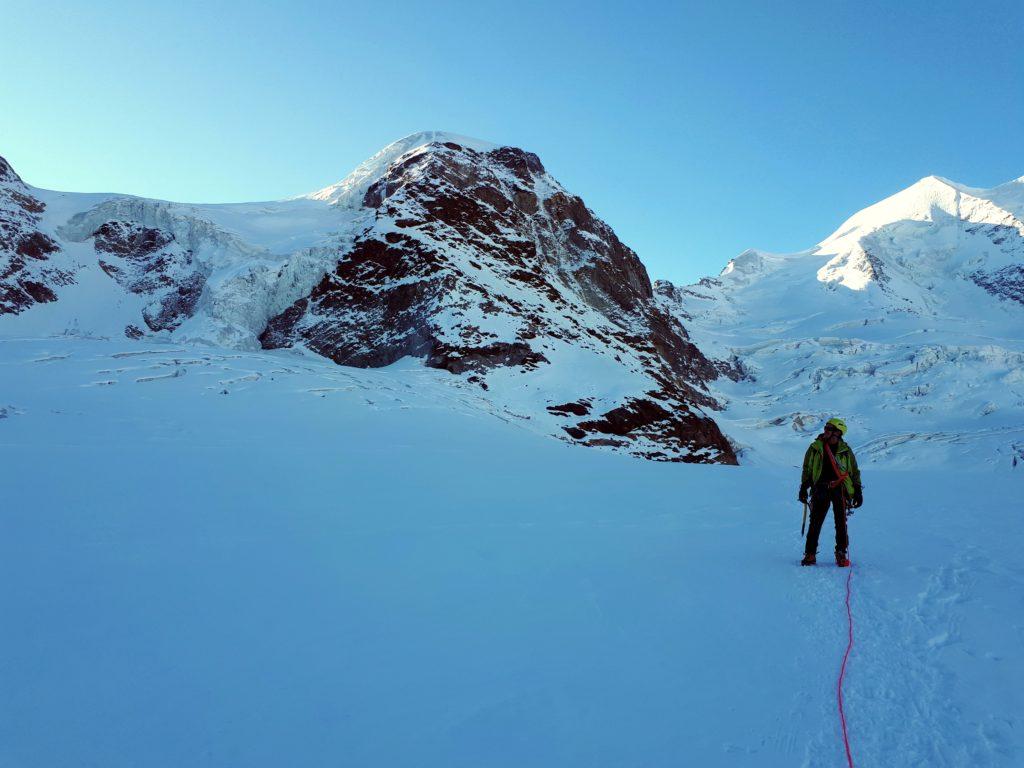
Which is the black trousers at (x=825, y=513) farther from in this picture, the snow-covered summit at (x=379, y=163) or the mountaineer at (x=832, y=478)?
the snow-covered summit at (x=379, y=163)

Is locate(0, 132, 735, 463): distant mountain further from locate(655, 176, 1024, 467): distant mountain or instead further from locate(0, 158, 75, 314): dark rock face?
locate(655, 176, 1024, 467): distant mountain

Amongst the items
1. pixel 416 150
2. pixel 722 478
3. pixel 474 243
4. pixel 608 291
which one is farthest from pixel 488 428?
pixel 416 150

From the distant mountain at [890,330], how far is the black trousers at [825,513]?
36273 millimetres

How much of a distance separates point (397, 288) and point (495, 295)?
648 centimetres

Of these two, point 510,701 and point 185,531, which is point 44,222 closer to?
point 185,531

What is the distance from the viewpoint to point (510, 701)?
11.0 ft

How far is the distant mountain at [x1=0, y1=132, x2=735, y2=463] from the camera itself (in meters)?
33.3

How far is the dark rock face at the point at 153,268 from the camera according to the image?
39.6 metres

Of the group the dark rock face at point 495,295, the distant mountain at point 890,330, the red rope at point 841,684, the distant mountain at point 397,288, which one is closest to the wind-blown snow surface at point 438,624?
the red rope at point 841,684

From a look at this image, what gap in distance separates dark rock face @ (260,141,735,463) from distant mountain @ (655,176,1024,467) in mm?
11492

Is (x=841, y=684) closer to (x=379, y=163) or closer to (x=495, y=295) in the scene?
(x=495, y=295)

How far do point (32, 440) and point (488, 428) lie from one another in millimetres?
10636

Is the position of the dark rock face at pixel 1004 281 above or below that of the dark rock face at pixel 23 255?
above

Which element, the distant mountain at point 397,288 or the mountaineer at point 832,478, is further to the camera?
the distant mountain at point 397,288
